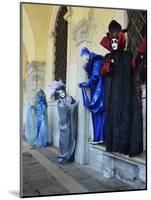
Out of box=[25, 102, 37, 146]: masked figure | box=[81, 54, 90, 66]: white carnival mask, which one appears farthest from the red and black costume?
box=[25, 102, 37, 146]: masked figure

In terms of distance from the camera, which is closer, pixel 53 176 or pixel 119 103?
pixel 53 176

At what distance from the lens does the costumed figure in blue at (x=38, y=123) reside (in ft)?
7.82

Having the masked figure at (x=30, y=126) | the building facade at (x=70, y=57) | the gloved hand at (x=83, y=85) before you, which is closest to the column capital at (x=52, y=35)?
the building facade at (x=70, y=57)

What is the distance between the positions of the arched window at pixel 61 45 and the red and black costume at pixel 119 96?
26cm

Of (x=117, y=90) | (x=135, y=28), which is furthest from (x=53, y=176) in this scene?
(x=135, y=28)

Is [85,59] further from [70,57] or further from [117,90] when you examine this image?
[117,90]

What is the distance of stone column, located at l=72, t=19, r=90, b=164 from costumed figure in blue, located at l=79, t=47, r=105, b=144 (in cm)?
3

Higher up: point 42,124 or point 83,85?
point 83,85

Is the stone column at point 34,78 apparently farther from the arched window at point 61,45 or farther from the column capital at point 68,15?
the column capital at point 68,15

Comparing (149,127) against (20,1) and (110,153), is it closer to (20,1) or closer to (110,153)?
(110,153)

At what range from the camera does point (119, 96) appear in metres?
2.54

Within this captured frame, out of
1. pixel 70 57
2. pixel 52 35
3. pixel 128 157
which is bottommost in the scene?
pixel 128 157

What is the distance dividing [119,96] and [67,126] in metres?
0.41

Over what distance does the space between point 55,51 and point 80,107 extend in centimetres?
40
